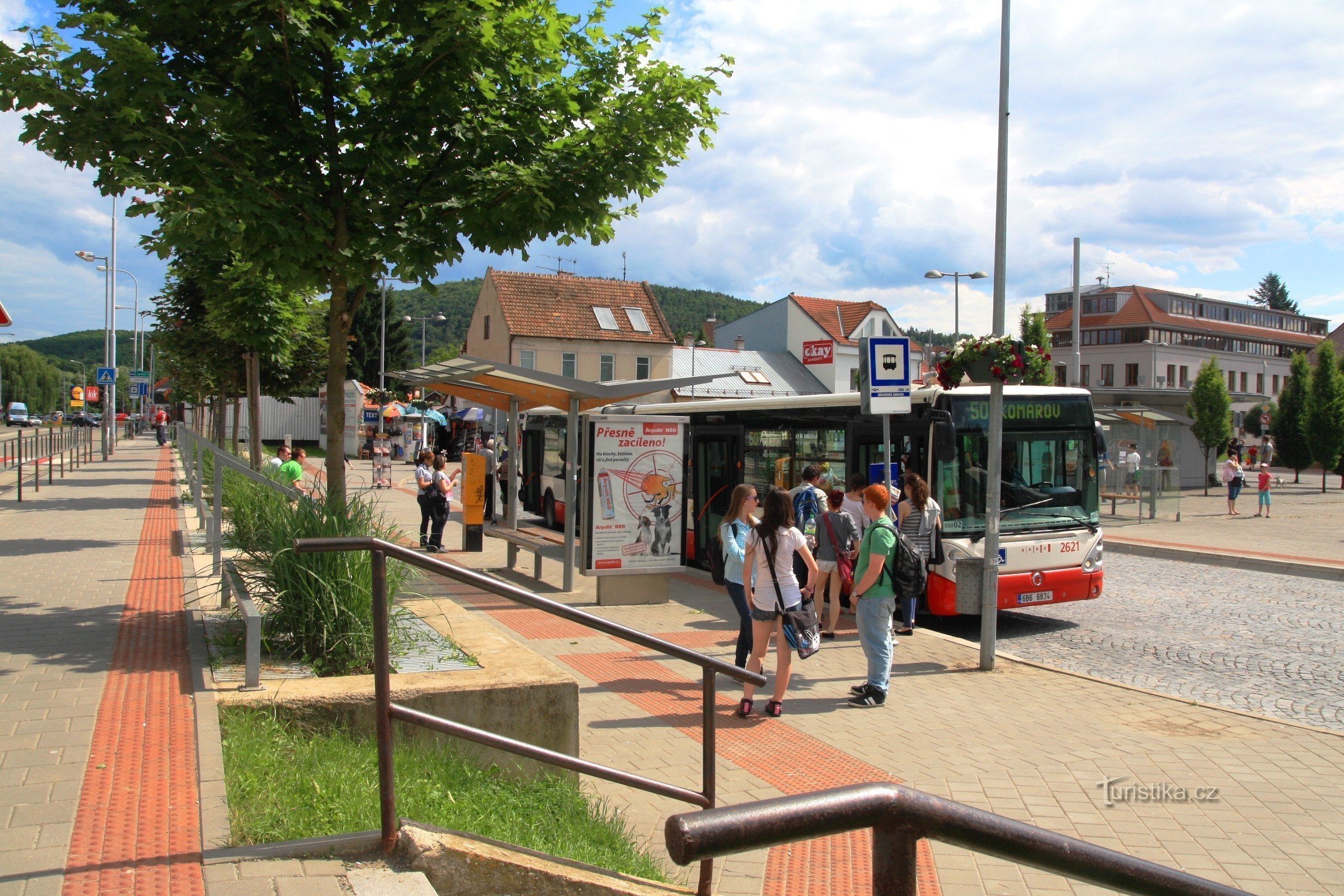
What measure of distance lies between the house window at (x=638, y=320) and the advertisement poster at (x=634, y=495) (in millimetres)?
49310

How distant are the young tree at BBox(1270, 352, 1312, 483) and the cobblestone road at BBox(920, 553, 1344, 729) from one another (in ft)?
104

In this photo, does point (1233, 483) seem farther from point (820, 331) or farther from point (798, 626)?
point (820, 331)

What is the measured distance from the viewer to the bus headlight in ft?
38.0

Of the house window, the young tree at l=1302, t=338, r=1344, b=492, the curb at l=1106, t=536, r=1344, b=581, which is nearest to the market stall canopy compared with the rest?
the curb at l=1106, t=536, r=1344, b=581

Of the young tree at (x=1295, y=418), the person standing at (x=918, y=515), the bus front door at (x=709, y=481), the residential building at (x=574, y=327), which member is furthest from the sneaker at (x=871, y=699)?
the residential building at (x=574, y=327)

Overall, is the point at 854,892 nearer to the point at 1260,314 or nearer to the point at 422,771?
the point at 422,771

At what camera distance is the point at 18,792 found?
3.89 metres

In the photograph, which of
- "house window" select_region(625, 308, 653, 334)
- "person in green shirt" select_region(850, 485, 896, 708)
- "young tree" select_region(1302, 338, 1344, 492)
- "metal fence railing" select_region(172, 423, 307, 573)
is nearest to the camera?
"metal fence railing" select_region(172, 423, 307, 573)

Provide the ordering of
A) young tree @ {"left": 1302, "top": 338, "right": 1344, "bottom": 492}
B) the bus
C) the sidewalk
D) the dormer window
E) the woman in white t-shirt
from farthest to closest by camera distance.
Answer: the dormer window → young tree @ {"left": 1302, "top": 338, "right": 1344, "bottom": 492} → the bus → the woman in white t-shirt → the sidewalk

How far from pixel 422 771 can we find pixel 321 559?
68.7 inches

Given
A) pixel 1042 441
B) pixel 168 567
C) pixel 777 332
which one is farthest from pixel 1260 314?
pixel 168 567

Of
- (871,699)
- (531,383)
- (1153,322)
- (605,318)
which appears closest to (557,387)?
(531,383)

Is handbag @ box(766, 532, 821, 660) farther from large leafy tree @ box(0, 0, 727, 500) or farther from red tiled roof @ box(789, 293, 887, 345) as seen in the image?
red tiled roof @ box(789, 293, 887, 345)

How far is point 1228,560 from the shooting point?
58.1 feet
